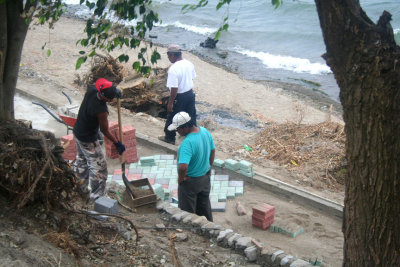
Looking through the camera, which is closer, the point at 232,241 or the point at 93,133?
the point at 232,241

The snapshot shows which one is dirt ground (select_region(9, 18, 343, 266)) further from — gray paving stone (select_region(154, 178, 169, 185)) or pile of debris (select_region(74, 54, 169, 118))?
gray paving stone (select_region(154, 178, 169, 185))

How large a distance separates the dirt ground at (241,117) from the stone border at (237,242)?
25 cm

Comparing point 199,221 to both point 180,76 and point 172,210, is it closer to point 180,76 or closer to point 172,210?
point 172,210

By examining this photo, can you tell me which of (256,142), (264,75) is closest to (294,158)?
(256,142)

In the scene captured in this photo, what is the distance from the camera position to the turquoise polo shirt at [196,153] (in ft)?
18.4

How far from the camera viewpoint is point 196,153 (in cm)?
571

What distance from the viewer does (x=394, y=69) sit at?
3.03 metres

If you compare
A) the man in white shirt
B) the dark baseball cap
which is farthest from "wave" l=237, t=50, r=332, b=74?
the dark baseball cap

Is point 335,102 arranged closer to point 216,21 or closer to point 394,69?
point 394,69

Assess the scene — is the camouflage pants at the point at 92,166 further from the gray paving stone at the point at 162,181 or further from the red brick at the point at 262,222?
the red brick at the point at 262,222

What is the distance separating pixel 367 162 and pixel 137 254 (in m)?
2.74

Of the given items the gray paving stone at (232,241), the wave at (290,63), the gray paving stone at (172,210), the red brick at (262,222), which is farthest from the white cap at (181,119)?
the wave at (290,63)

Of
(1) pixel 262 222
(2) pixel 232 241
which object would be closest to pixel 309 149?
(1) pixel 262 222

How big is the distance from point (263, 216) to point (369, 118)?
354cm
